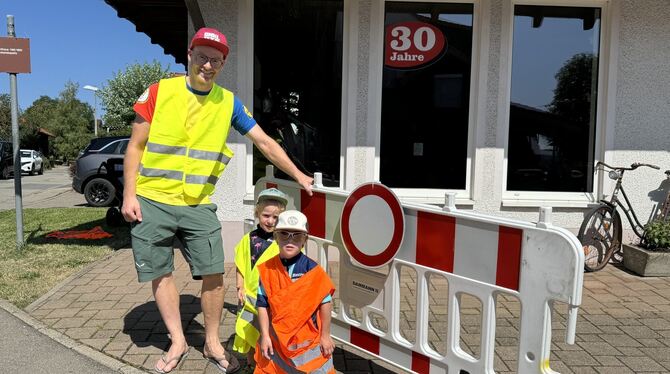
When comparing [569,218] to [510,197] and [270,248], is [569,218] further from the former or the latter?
[270,248]

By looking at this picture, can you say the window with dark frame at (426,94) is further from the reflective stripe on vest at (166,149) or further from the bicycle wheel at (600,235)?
the reflective stripe on vest at (166,149)

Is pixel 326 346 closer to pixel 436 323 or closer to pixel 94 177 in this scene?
pixel 436 323

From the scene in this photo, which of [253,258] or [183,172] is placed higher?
[183,172]

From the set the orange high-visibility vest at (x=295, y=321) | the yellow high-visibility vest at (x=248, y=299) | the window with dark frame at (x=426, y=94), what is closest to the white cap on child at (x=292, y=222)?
the orange high-visibility vest at (x=295, y=321)

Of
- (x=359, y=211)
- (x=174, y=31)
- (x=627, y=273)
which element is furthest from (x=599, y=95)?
(x=174, y=31)

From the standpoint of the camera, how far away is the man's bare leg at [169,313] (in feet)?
10.7

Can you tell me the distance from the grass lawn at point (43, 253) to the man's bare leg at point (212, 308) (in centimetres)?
214

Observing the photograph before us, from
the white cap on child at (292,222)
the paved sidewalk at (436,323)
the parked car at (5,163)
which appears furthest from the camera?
the parked car at (5,163)

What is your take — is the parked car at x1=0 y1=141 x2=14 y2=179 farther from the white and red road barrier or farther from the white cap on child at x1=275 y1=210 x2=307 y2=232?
the white cap on child at x1=275 y1=210 x2=307 y2=232

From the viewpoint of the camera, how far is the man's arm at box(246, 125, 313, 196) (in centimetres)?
318

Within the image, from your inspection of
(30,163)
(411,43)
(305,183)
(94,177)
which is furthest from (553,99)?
(30,163)

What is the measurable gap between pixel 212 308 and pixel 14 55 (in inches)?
198

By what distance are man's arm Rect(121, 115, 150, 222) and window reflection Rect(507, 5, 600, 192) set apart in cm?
430

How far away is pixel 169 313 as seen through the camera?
3.32 metres
